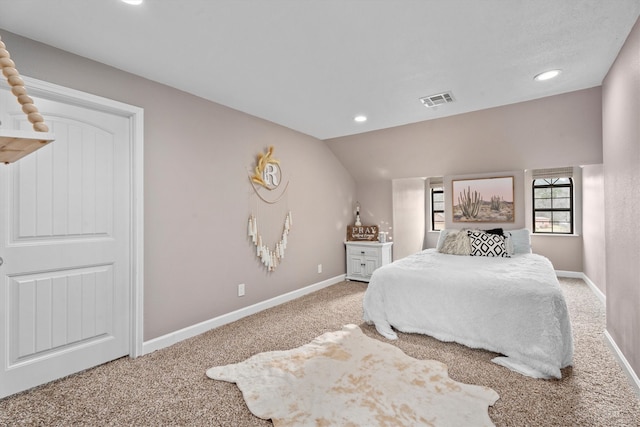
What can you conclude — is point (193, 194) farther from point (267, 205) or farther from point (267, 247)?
point (267, 247)

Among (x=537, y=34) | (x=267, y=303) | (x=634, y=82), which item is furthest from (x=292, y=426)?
(x=634, y=82)

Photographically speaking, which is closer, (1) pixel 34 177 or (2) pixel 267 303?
(1) pixel 34 177

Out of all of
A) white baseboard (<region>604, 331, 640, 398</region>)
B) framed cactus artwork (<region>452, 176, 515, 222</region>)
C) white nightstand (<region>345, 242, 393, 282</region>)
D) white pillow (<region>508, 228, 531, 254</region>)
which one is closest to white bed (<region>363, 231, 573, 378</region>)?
white baseboard (<region>604, 331, 640, 398</region>)

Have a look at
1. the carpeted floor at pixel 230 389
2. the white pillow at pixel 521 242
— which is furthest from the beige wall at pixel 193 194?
the white pillow at pixel 521 242

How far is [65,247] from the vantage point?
2.25m

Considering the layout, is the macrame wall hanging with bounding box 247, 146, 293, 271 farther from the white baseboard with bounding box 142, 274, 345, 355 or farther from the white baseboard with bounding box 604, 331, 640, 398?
the white baseboard with bounding box 604, 331, 640, 398

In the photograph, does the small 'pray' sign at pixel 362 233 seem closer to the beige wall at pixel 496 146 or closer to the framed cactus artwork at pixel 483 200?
the beige wall at pixel 496 146

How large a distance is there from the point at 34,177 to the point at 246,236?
184 centimetres

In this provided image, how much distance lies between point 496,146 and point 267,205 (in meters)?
3.06

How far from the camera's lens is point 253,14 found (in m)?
1.80

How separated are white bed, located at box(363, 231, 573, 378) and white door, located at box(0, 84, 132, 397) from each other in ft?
7.38

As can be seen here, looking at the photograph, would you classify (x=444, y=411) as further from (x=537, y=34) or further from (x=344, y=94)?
(x=344, y=94)

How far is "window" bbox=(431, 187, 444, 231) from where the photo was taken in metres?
6.66

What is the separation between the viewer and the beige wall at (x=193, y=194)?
2414mm
